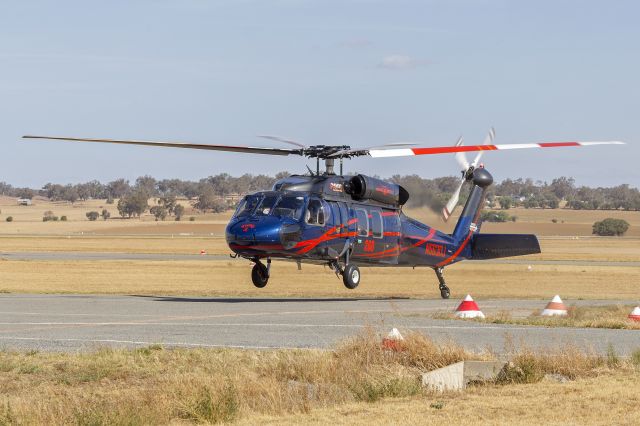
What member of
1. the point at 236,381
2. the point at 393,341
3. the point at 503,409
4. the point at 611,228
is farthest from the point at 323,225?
the point at 611,228

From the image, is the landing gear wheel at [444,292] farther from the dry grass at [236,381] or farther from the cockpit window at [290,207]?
the dry grass at [236,381]

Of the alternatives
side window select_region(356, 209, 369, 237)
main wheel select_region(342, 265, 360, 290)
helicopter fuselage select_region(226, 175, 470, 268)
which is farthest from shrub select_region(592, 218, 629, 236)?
main wheel select_region(342, 265, 360, 290)

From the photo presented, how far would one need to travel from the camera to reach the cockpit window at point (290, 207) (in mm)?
29672

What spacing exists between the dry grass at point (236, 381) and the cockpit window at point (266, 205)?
11.6m

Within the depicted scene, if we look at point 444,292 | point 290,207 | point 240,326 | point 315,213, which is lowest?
point 444,292

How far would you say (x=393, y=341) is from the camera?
1673 cm

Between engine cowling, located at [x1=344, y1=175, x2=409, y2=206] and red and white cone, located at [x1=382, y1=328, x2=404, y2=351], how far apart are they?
49.1 feet

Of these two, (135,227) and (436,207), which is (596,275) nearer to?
(436,207)

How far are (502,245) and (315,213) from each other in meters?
10.7

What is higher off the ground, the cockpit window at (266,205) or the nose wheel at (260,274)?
the cockpit window at (266,205)

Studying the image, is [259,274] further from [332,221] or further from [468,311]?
[468,311]

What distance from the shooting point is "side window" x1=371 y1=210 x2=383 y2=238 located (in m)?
32.8

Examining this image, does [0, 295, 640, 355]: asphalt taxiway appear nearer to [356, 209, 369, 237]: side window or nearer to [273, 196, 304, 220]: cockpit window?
[356, 209, 369, 237]: side window

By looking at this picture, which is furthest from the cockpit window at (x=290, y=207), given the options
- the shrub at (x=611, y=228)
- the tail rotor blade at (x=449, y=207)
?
the shrub at (x=611, y=228)
